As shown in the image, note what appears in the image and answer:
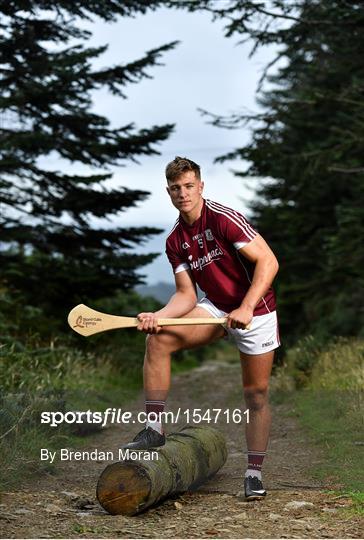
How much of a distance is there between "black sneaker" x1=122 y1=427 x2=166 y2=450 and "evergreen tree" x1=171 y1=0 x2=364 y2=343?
31.0ft

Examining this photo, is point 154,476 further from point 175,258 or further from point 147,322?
point 175,258

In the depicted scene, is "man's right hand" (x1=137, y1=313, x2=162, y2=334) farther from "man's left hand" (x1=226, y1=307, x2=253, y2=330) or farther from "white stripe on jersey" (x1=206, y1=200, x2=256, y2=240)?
"white stripe on jersey" (x1=206, y1=200, x2=256, y2=240)

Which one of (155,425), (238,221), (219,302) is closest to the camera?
(238,221)

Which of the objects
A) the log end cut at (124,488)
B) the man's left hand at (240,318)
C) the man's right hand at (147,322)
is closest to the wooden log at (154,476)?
the log end cut at (124,488)

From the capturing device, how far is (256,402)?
657cm

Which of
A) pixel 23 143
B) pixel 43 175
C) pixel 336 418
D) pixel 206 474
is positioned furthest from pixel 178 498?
pixel 43 175

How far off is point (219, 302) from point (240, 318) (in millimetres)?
490

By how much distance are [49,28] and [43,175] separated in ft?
8.48

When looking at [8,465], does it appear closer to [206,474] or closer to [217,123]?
[206,474]

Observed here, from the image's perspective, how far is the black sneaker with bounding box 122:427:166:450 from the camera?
6.31 meters

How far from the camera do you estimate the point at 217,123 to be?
1549cm

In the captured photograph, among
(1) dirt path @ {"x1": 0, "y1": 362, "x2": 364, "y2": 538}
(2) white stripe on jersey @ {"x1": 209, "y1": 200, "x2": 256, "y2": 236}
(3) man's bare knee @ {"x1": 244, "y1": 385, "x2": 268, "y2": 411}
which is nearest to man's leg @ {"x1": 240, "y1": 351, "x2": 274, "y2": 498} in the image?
(3) man's bare knee @ {"x1": 244, "y1": 385, "x2": 268, "y2": 411}

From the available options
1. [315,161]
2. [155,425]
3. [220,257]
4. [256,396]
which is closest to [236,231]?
[220,257]

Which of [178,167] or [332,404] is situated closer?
[178,167]
